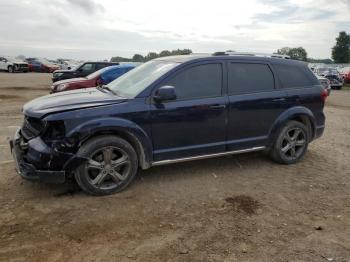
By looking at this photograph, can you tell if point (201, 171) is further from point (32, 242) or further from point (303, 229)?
point (32, 242)

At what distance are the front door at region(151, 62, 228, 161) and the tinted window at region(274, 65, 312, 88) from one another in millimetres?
1206

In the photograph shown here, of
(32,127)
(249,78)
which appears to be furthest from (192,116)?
(32,127)

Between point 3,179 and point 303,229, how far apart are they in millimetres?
3927

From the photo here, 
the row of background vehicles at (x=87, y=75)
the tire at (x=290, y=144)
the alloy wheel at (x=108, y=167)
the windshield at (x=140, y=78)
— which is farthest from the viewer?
the row of background vehicles at (x=87, y=75)

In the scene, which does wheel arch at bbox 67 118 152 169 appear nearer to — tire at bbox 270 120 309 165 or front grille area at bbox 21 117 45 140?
front grille area at bbox 21 117 45 140

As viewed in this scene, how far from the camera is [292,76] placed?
6047mm

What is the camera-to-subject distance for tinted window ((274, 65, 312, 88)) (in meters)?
5.93

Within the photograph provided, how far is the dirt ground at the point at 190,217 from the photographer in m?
3.46

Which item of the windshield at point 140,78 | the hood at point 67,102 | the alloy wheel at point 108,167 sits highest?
the windshield at point 140,78

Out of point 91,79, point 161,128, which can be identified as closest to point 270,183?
point 161,128

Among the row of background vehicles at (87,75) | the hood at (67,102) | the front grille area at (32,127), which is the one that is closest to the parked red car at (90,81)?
the row of background vehicles at (87,75)

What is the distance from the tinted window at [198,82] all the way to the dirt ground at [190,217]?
1212 mm

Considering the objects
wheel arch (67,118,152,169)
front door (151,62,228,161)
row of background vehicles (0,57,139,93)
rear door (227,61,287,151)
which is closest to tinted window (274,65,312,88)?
rear door (227,61,287,151)

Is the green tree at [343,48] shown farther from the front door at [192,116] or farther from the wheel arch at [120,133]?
the wheel arch at [120,133]
